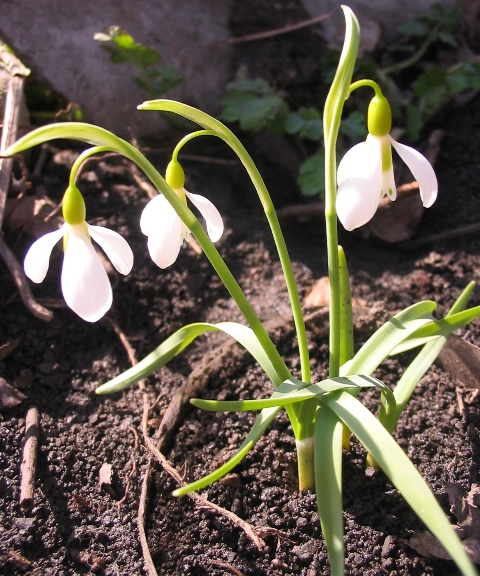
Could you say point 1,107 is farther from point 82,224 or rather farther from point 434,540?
point 434,540

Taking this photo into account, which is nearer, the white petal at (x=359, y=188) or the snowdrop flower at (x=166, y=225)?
the white petal at (x=359, y=188)

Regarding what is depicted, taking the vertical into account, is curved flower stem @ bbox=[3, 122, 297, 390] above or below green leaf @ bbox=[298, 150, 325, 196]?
below

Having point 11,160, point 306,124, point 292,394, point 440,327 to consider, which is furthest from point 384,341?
point 11,160

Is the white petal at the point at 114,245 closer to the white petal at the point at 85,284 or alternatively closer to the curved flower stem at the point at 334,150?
the white petal at the point at 85,284

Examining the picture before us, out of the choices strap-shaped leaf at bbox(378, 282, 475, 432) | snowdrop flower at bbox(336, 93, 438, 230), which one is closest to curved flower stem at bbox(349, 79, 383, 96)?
snowdrop flower at bbox(336, 93, 438, 230)

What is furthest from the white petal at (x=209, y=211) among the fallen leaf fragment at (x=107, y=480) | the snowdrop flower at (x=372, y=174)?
the fallen leaf fragment at (x=107, y=480)

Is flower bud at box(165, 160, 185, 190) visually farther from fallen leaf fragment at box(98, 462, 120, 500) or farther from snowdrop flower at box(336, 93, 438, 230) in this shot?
fallen leaf fragment at box(98, 462, 120, 500)

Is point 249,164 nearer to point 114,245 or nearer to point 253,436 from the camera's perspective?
point 114,245
